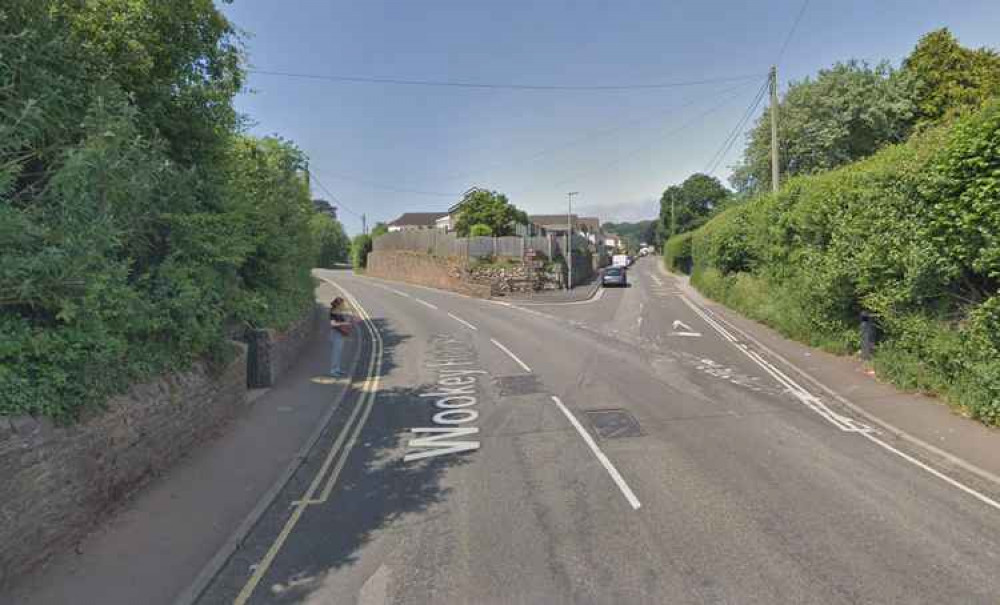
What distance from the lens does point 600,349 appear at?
14.3m

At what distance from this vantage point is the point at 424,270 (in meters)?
38.0

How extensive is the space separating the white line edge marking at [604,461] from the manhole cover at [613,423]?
23cm

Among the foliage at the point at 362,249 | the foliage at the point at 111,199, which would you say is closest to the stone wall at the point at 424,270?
the foliage at the point at 362,249

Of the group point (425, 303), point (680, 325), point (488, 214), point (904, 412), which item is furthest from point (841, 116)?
point (904, 412)

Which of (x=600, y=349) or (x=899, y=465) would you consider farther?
(x=600, y=349)

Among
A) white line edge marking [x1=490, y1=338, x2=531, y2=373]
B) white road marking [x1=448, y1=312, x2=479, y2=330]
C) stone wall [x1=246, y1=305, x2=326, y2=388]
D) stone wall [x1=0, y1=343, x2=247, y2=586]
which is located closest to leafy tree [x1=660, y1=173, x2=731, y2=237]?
white road marking [x1=448, y1=312, x2=479, y2=330]

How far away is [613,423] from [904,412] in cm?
476

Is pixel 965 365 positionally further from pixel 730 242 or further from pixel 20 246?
pixel 730 242

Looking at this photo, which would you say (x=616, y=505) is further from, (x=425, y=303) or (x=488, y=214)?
(x=488, y=214)

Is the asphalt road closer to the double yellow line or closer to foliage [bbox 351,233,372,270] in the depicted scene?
the double yellow line

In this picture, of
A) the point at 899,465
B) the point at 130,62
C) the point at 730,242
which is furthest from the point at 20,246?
the point at 730,242

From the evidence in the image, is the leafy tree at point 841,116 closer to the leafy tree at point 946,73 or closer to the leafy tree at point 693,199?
the leafy tree at point 946,73

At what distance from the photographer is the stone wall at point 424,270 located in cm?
3153

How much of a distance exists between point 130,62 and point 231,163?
2.94m
